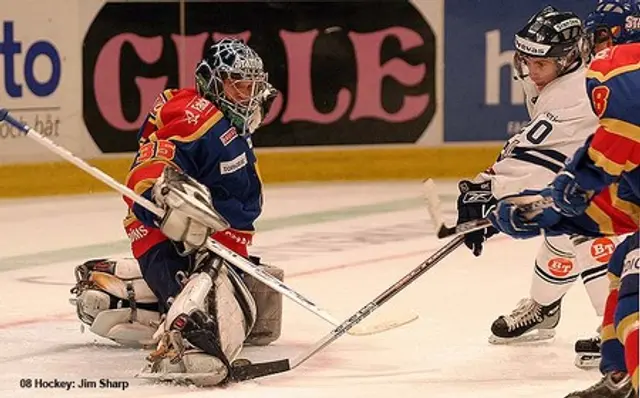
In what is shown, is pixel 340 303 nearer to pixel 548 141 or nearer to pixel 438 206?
pixel 548 141

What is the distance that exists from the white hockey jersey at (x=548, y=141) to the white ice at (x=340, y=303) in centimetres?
48

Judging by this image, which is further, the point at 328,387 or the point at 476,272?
the point at 476,272

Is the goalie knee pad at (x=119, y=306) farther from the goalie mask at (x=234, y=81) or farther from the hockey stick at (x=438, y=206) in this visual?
the hockey stick at (x=438, y=206)

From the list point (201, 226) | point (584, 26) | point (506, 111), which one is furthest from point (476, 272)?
point (506, 111)

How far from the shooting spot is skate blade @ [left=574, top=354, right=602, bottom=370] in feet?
14.0

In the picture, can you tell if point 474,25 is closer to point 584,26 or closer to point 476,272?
point 476,272

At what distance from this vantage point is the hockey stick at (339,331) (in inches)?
159

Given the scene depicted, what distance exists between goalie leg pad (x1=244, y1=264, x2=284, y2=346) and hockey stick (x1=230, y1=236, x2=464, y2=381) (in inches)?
12.0

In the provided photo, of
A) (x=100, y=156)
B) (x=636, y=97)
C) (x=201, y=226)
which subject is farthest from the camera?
(x=100, y=156)

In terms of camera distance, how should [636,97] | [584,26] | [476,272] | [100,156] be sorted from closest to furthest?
[636,97] → [584,26] → [476,272] → [100,156]

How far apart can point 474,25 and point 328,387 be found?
169 inches

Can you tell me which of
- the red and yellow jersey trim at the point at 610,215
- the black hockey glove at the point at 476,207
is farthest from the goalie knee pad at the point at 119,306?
the red and yellow jersey trim at the point at 610,215

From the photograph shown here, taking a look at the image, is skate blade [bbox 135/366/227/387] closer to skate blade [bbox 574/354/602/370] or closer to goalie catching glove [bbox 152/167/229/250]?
goalie catching glove [bbox 152/167/229/250]

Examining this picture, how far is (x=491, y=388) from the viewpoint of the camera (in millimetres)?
4020
